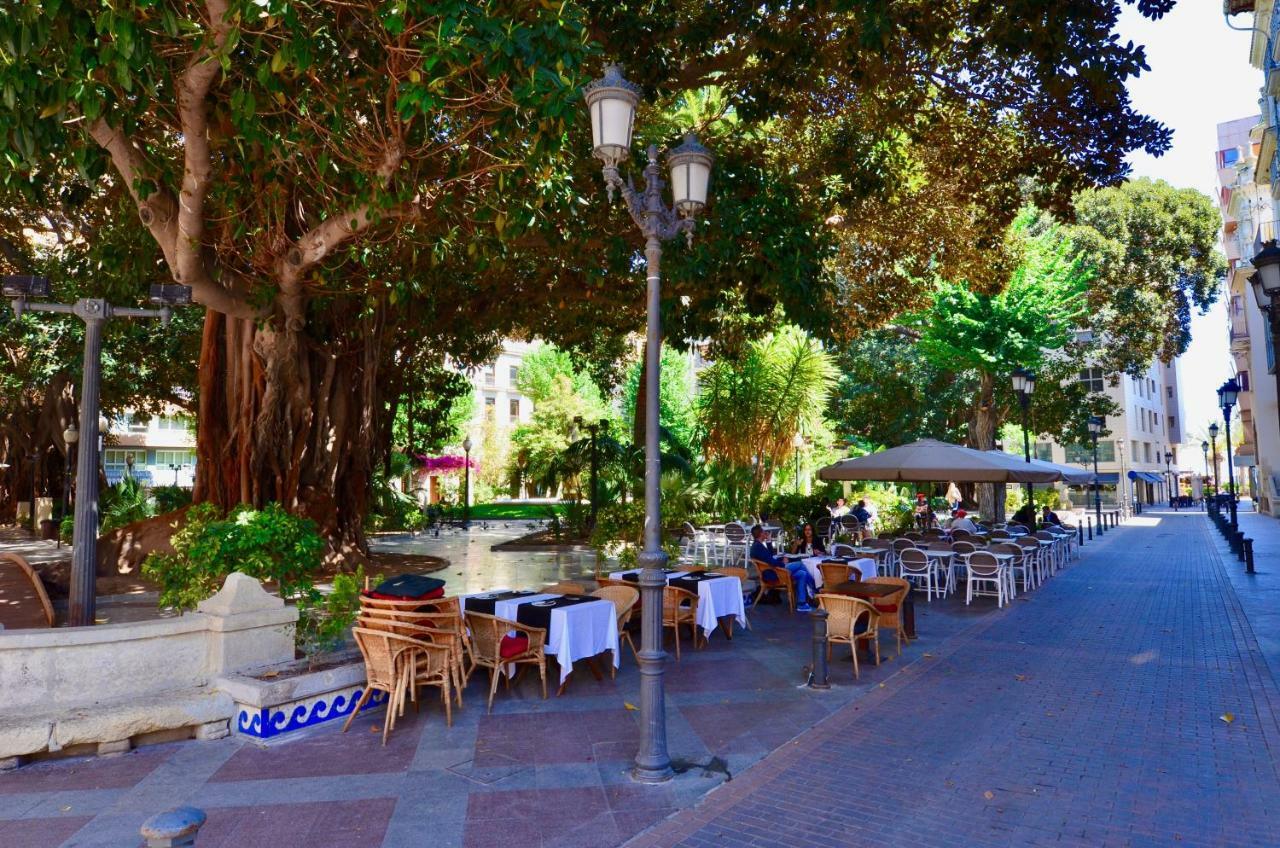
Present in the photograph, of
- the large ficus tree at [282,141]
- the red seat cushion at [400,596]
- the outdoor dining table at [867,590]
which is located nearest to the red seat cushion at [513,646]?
the red seat cushion at [400,596]

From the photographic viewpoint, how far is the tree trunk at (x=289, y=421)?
40.3 feet

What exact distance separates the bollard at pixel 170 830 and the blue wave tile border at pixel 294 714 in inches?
147

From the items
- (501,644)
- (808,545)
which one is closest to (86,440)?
(501,644)

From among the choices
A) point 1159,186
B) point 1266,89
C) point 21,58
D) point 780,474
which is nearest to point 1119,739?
point 21,58

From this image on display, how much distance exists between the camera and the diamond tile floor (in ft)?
14.3

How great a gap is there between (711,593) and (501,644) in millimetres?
2964

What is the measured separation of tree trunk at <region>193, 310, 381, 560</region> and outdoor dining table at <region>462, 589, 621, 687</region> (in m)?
6.14

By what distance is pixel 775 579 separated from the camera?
1146 cm

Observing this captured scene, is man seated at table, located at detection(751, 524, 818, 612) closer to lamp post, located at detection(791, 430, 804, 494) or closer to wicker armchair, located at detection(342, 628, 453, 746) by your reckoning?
wicker armchair, located at detection(342, 628, 453, 746)

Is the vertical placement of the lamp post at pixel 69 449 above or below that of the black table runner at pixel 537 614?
above

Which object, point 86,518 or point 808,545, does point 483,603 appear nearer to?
point 86,518

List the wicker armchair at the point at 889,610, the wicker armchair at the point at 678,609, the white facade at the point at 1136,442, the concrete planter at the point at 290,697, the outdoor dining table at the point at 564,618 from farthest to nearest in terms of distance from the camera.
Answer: the white facade at the point at 1136,442 → the wicker armchair at the point at 678,609 → the wicker armchair at the point at 889,610 → the outdoor dining table at the point at 564,618 → the concrete planter at the point at 290,697

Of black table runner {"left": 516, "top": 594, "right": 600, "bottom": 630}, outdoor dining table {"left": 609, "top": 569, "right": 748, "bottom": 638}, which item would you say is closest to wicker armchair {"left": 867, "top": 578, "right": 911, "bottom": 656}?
outdoor dining table {"left": 609, "top": 569, "right": 748, "bottom": 638}

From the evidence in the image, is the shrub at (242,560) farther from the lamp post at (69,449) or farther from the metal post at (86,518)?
the lamp post at (69,449)
